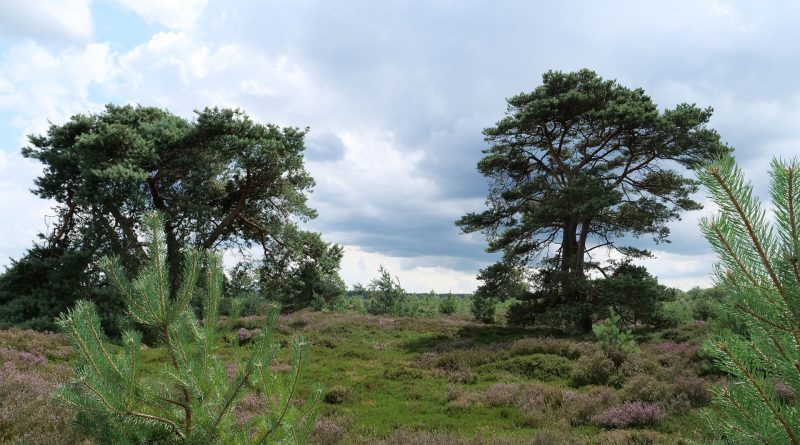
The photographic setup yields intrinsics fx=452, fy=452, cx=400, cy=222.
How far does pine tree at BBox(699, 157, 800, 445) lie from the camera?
153cm

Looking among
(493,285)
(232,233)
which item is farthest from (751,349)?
(232,233)

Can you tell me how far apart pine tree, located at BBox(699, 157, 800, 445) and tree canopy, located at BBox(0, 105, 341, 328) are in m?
17.9

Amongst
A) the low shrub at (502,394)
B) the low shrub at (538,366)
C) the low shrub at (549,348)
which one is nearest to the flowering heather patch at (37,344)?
the low shrub at (502,394)

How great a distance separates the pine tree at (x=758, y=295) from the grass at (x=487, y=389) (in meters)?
5.93

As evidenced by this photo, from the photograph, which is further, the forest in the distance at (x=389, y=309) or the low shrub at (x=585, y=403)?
the low shrub at (x=585, y=403)

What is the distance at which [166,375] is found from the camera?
295 cm

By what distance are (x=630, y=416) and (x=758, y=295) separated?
8379mm

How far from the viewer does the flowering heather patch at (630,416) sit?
27.7 ft

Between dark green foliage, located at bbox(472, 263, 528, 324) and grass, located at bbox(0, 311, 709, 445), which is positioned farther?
dark green foliage, located at bbox(472, 263, 528, 324)

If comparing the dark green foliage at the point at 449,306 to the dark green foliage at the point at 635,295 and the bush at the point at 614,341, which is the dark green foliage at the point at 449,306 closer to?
the dark green foliage at the point at 635,295

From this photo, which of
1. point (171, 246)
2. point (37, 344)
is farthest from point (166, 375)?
point (171, 246)

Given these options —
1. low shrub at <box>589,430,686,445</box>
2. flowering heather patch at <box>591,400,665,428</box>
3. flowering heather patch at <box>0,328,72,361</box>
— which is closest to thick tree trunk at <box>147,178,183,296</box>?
flowering heather patch at <box>0,328,72,361</box>

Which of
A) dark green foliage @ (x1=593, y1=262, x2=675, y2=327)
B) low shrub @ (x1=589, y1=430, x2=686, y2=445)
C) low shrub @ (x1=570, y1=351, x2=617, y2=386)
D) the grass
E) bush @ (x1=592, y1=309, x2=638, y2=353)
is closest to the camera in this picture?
low shrub @ (x1=589, y1=430, x2=686, y2=445)

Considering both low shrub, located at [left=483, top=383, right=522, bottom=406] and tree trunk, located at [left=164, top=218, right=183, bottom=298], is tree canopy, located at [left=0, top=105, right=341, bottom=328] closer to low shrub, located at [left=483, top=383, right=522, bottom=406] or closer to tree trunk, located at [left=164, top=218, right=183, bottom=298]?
tree trunk, located at [left=164, top=218, right=183, bottom=298]
